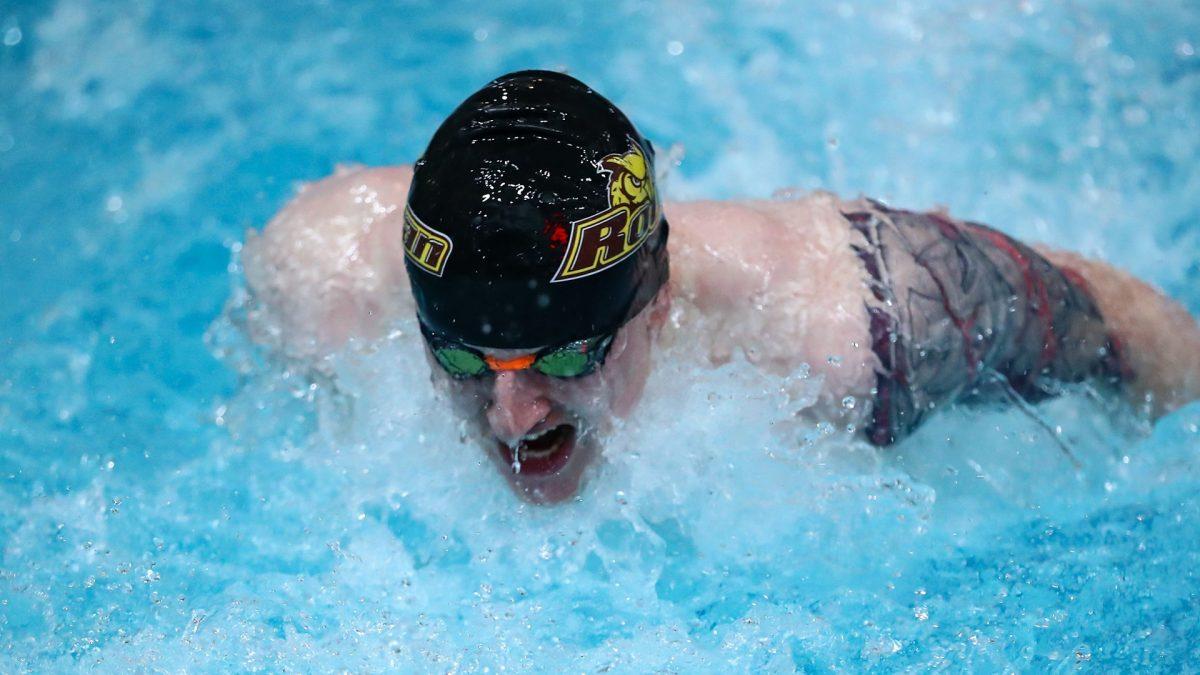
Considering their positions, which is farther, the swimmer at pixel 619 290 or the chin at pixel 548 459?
the chin at pixel 548 459

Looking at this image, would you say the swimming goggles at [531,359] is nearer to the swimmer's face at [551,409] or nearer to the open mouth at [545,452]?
the swimmer's face at [551,409]

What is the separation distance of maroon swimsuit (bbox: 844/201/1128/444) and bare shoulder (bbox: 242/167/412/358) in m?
1.28

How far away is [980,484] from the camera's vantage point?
3.33 meters

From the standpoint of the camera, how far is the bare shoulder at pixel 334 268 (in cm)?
327

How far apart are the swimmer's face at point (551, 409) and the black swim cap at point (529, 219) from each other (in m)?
0.14

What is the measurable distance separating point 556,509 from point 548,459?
239mm

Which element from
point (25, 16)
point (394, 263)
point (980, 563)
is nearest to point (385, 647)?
point (394, 263)

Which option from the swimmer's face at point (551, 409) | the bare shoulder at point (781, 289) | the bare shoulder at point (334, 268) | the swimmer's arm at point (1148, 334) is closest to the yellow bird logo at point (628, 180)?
the swimmer's face at point (551, 409)

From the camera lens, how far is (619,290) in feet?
8.57

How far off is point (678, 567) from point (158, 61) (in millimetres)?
3473

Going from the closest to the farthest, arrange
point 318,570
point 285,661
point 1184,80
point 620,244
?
1. point 620,244
2. point 285,661
3. point 318,570
4. point 1184,80

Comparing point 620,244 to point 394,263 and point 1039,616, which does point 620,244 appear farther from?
point 1039,616

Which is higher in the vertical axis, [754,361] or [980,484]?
[754,361]

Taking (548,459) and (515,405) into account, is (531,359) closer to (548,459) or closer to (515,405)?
(515,405)
